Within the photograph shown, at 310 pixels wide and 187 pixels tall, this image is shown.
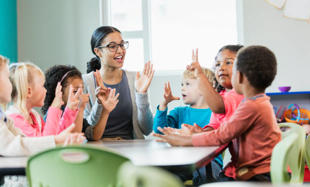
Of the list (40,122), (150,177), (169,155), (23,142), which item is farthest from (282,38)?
(150,177)

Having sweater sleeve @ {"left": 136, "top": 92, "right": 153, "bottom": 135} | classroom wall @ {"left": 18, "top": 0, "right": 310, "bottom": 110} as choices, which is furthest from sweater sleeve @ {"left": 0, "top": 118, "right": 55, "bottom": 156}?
classroom wall @ {"left": 18, "top": 0, "right": 310, "bottom": 110}

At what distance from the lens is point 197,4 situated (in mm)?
4352

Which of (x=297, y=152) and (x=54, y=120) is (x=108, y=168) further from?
(x=54, y=120)

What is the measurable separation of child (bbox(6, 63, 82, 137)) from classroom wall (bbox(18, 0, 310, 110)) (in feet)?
7.64

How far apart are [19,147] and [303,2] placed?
336 centimetres

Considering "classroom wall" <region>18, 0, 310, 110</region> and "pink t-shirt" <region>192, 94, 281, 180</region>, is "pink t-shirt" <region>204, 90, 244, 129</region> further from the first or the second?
"classroom wall" <region>18, 0, 310, 110</region>

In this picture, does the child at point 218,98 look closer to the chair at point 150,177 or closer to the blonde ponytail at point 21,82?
the blonde ponytail at point 21,82

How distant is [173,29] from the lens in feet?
14.5

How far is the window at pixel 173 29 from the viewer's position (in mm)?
4355

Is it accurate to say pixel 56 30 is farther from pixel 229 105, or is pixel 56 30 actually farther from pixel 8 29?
pixel 229 105

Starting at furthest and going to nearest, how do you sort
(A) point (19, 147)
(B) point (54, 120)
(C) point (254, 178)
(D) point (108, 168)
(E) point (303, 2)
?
(E) point (303, 2) → (B) point (54, 120) → (C) point (254, 178) → (A) point (19, 147) → (D) point (108, 168)

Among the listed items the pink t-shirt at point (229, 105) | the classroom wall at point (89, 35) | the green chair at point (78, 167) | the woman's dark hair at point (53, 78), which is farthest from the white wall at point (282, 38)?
the green chair at point (78, 167)

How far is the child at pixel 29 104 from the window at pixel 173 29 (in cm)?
238

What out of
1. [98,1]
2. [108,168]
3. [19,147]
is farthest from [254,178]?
[98,1]
